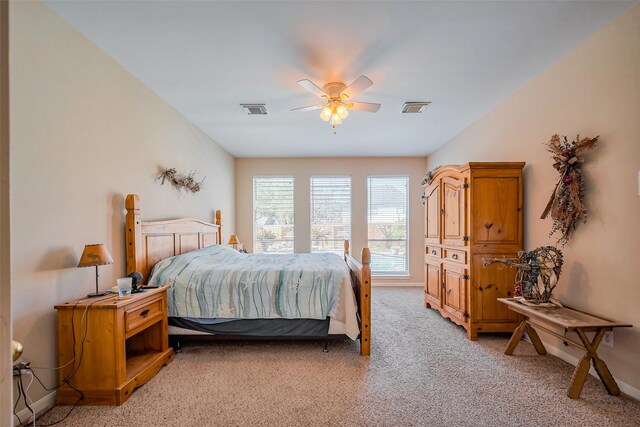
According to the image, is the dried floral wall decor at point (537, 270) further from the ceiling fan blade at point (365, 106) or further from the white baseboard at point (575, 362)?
the ceiling fan blade at point (365, 106)

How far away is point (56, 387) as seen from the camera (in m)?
1.99

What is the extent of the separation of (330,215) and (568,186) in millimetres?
4017

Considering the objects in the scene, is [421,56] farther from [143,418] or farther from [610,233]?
[143,418]

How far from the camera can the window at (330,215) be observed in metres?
5.96

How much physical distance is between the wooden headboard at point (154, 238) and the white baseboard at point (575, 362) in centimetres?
382

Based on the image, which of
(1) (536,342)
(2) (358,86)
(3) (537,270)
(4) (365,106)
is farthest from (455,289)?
(2) (358,86)

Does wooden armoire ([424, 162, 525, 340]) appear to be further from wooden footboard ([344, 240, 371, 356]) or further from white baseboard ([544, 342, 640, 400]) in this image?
wooden footboard ([344, 240, 371, 356])

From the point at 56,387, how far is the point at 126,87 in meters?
2.40

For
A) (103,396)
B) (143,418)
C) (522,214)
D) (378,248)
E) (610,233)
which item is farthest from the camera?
(378,248)

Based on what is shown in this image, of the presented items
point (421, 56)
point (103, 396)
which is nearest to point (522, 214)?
point (421, 56)

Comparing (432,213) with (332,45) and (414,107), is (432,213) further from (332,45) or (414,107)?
(332,45)

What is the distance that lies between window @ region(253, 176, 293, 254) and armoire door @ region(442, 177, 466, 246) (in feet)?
10.3

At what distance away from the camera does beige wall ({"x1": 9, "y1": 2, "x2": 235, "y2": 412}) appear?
176 centimetres

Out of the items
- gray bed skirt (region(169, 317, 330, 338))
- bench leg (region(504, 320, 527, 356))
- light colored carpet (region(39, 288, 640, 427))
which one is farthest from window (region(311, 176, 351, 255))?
bench leg (region(504, 320, 527, 356))
